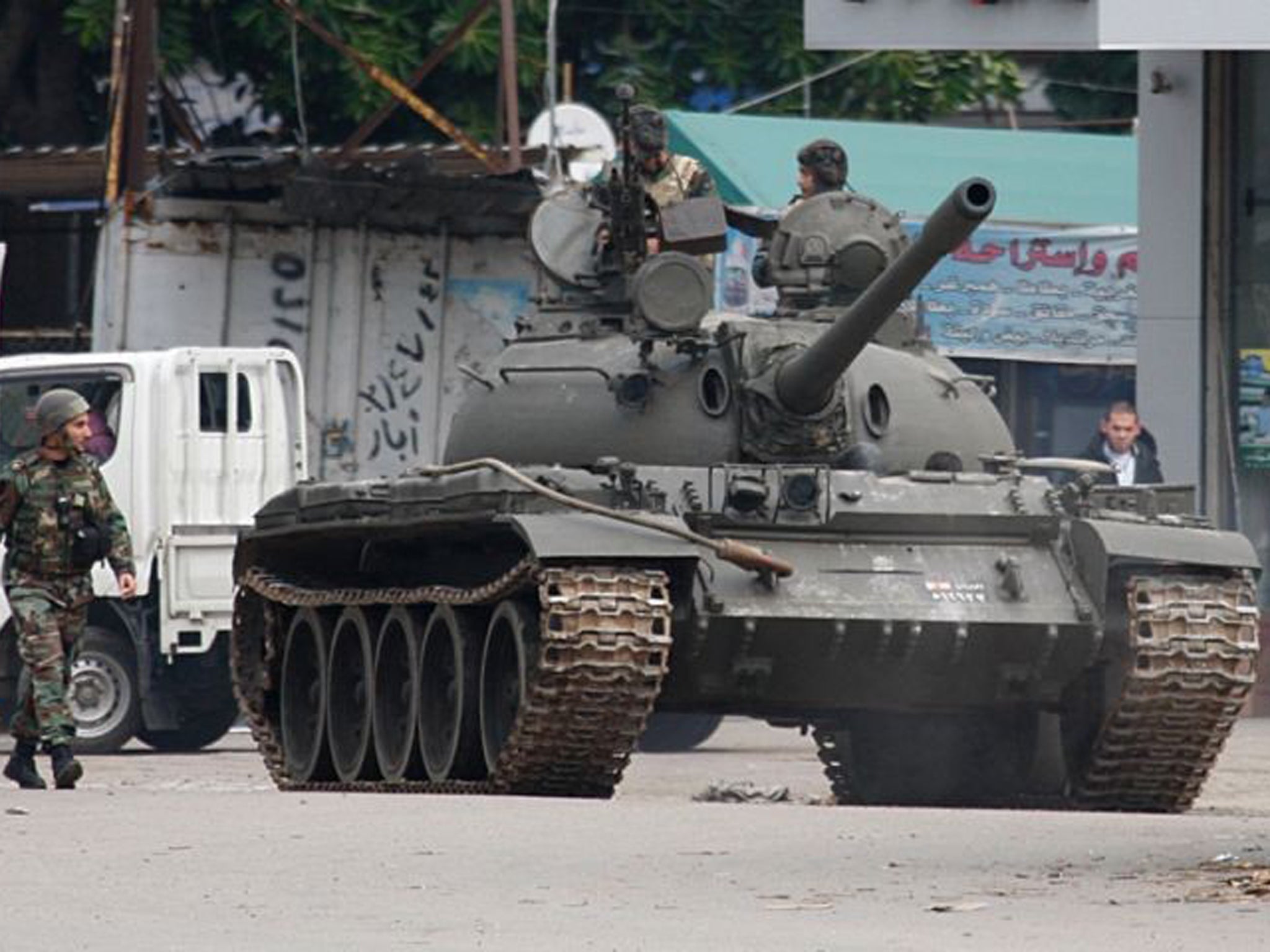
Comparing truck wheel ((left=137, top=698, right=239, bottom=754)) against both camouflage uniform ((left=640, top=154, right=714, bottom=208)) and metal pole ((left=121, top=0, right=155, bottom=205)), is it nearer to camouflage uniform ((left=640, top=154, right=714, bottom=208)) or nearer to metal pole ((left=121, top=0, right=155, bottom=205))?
metal pole ((left=121, top=0, right=155, bottom=205))

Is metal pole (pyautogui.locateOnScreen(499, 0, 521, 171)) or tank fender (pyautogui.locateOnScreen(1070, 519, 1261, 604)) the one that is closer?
tank fender (pyautogui.locateOnScreen(1070, 519, 1261, 604))

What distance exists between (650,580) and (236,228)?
387 inches

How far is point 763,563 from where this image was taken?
14883 mm

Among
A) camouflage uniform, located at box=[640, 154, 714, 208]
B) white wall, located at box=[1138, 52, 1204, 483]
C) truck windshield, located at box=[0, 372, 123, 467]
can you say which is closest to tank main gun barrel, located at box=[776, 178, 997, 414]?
camouflage uniform, located at box=[640, 154, 714, 208]

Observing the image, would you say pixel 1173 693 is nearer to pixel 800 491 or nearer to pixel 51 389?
pixel 800 491

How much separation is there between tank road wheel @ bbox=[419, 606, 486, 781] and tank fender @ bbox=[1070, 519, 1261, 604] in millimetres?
2371

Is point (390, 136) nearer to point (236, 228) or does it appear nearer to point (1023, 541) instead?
point (236, 228)

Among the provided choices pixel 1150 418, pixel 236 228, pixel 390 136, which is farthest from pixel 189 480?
pixel 390 136

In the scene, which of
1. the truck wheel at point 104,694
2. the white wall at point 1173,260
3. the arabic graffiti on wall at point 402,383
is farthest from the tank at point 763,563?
the arabic graffiti on wall at point 402,383

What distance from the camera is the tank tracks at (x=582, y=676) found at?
47.9 feet

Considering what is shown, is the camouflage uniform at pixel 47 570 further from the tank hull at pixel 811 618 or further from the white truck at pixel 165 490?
the white truck at pixel 165 490

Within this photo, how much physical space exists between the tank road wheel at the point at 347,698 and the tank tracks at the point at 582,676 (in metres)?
1.47

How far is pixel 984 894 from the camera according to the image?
10.9 m

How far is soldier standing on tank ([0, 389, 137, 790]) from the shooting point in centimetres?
1619
